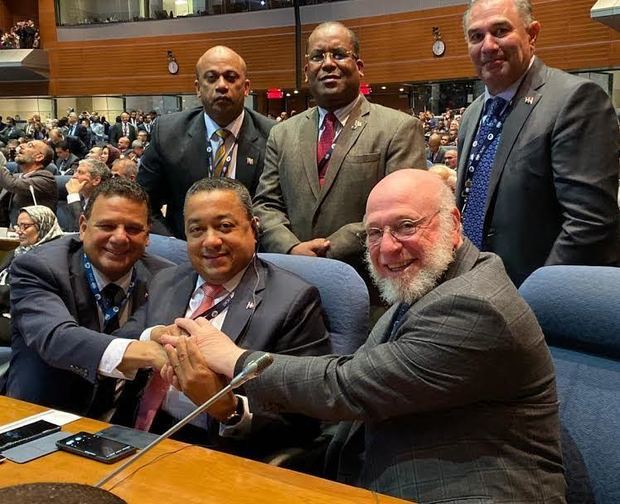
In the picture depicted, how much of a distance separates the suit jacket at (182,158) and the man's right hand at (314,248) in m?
0.59

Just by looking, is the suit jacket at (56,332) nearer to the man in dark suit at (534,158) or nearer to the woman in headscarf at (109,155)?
the man in dark suit at (534,158)

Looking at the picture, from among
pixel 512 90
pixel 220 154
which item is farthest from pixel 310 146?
pixel 512 90

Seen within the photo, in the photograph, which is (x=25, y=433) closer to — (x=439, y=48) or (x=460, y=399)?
(x=460, y=399)

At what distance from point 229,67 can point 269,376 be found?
1693mm

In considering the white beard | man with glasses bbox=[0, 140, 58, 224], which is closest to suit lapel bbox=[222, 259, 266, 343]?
the white beard

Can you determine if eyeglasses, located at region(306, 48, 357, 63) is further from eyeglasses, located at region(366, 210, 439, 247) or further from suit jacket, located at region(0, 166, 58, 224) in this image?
suit jacket, located at region(0, 166, 58, 224)

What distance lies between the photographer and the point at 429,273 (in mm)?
1489

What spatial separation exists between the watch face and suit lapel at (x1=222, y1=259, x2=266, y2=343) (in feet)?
37.7

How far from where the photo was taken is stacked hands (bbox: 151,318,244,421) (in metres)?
1.60

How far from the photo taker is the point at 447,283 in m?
1.44

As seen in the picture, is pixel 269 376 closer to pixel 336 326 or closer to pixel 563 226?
pixel 336 326

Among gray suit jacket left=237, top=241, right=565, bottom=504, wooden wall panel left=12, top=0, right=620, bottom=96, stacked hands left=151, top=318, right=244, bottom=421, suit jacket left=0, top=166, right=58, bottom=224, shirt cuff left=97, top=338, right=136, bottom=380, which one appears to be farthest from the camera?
wooden wall panel left=12, top=0, right=620, bottom=96

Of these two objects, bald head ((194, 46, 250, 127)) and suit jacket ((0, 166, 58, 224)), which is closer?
bald head ((194, 46, 250, 127))

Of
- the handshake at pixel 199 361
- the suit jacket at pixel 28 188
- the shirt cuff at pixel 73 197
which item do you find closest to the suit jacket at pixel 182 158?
the handshake at pixel 199 361
